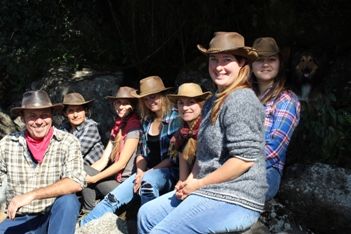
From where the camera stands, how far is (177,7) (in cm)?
685

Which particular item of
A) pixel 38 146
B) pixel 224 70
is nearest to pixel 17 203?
pixel 38 146

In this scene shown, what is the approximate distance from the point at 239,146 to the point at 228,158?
176mm

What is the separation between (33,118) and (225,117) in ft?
5.96

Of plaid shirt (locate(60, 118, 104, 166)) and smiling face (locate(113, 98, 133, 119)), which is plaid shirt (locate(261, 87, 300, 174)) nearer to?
smiling face (locate(113, 98, 133, 119))

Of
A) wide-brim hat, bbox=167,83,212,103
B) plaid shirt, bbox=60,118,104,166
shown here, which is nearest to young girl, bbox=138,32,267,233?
wide-brim hat, bbox=167,83,212,103

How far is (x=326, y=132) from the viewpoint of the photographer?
4371mm

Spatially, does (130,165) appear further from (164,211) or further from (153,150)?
(164,211)

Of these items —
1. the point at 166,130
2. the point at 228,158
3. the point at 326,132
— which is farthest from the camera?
the point at 326,132

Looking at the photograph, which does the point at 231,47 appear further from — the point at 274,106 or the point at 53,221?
the point at 53,221

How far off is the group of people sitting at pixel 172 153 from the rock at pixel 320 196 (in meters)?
0.70

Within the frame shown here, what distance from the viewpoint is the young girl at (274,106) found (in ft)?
11.5

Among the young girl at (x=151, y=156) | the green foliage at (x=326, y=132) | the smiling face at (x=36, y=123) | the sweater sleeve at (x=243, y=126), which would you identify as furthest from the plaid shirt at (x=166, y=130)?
the sweater sleeve at (x=243, y=126)

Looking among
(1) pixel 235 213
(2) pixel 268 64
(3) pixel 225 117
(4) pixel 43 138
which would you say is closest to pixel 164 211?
(1) pixel 235 213

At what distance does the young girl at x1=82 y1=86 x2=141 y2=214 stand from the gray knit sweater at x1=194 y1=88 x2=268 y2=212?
1989mm
